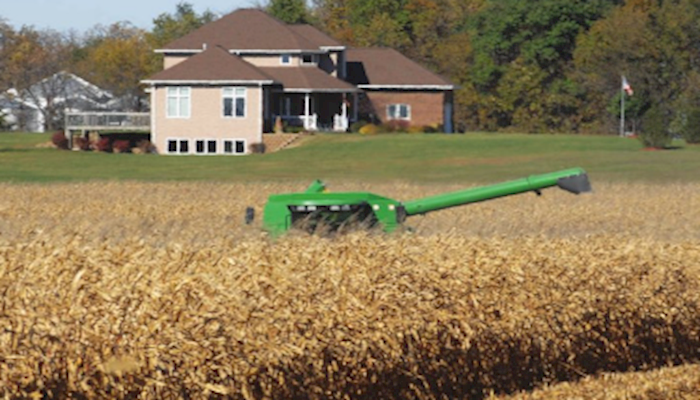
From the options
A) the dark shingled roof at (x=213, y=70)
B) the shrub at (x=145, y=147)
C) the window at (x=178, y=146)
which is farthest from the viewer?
the dark shingled roof at (x=213, y=70)

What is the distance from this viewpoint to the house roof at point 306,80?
237 feet

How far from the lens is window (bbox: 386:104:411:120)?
79438mm

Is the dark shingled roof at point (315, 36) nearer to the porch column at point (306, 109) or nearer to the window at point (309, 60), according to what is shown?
the window at point (309, 60)

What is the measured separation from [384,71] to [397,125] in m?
4.23

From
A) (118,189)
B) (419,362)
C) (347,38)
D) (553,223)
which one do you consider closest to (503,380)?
(419,362)

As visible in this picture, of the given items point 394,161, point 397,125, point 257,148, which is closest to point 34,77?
point 397,125

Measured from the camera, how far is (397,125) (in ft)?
257

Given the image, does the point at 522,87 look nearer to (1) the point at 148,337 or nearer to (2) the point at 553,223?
(2) the point at 553,223

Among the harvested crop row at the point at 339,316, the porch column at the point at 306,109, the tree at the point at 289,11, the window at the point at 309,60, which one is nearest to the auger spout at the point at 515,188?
the harvested crop row at the point at 339,316

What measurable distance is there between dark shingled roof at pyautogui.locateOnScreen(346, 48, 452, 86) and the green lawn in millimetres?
10083

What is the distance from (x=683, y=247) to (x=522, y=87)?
7731cm

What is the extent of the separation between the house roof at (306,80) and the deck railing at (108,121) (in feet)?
23.5

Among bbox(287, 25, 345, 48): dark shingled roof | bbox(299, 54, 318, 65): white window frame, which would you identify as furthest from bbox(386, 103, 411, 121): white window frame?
bbox(299, 54, 318, 65): white window frame

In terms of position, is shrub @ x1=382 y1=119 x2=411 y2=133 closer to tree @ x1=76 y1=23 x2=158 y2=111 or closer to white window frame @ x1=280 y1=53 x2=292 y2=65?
white window frame @ x1=280 y1=53 x2=292 y2=65
